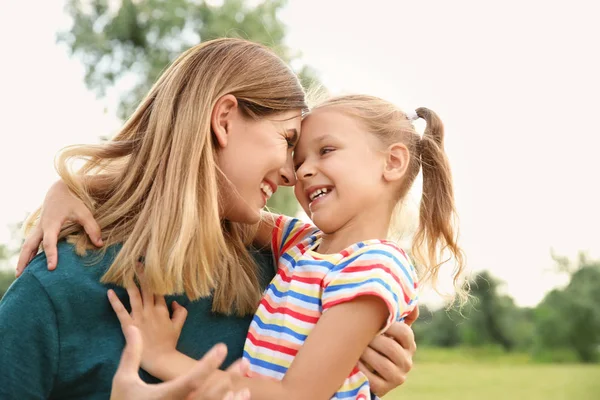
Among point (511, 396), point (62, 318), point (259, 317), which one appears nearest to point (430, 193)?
point (259, 317)

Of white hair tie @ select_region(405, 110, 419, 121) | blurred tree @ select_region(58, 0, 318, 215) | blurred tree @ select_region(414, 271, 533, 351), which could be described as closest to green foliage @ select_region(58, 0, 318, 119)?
blurred tree @ select_region(58, 0, 318, 215)

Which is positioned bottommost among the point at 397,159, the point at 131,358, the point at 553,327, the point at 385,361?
the point at 131,358

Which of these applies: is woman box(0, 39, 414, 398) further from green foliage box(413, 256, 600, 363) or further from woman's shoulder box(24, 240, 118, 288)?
green foliage box(413, 256, 600, 363)

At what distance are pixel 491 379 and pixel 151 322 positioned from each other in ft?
48.1

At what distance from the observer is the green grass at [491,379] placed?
590 inches

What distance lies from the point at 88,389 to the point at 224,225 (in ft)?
2.38

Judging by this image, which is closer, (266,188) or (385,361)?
(385,361)

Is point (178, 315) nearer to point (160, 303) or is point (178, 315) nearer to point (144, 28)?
point (160, 303)

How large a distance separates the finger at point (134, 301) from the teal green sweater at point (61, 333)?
49 millimetres

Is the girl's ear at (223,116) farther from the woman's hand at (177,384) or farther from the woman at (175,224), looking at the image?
the woman's hand at (177,384)

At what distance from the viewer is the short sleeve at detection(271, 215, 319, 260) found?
247 centimetres

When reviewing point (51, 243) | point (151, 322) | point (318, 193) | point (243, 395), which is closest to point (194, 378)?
point (243, 395)

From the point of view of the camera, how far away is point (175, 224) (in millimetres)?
1992

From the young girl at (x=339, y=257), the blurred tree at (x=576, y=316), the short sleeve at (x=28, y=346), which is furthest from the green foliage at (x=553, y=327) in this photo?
the short sleeve at (x=28, y=346)
